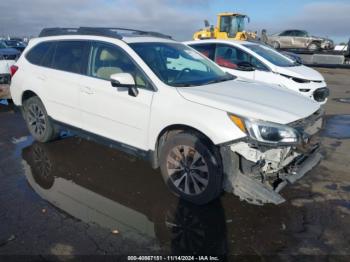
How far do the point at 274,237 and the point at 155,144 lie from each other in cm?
168

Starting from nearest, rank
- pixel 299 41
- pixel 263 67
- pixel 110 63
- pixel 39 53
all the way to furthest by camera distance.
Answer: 1. pixel 110 63
2. pixel 39 53
3. pixel 263 67
4. pixel 299 41

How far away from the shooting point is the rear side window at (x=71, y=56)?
5078mm

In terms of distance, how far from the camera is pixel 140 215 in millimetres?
3902

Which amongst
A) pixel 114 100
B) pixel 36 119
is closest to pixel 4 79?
pixel 36 119

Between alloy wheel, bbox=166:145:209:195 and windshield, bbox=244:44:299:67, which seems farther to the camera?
windshield, bbox=244:44:299:67

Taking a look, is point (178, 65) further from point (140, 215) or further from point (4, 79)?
point (4, 79)

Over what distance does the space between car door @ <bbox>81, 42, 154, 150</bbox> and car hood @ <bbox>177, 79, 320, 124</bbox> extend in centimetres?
58

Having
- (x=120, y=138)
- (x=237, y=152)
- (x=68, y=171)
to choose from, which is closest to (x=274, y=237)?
(x=237, y=152)

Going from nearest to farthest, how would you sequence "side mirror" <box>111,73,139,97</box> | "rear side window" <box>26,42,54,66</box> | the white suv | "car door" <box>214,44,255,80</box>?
the white suv < "side mirror" <box>111,73,139,97</box> < "rear side window" <box>26,42,54,66</box> < "car door" <box>214,44,255,80</box>

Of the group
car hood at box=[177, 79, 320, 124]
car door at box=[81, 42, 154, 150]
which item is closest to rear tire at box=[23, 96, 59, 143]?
car door at box=[81, 42, 154, 150]

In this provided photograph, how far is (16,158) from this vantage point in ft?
18.2

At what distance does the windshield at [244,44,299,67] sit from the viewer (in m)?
8.68

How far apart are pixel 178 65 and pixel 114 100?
99 cm

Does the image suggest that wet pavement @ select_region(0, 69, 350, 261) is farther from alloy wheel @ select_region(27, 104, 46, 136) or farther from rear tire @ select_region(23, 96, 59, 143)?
alloy wheel @ select_region(27, 104, 46, 136)
